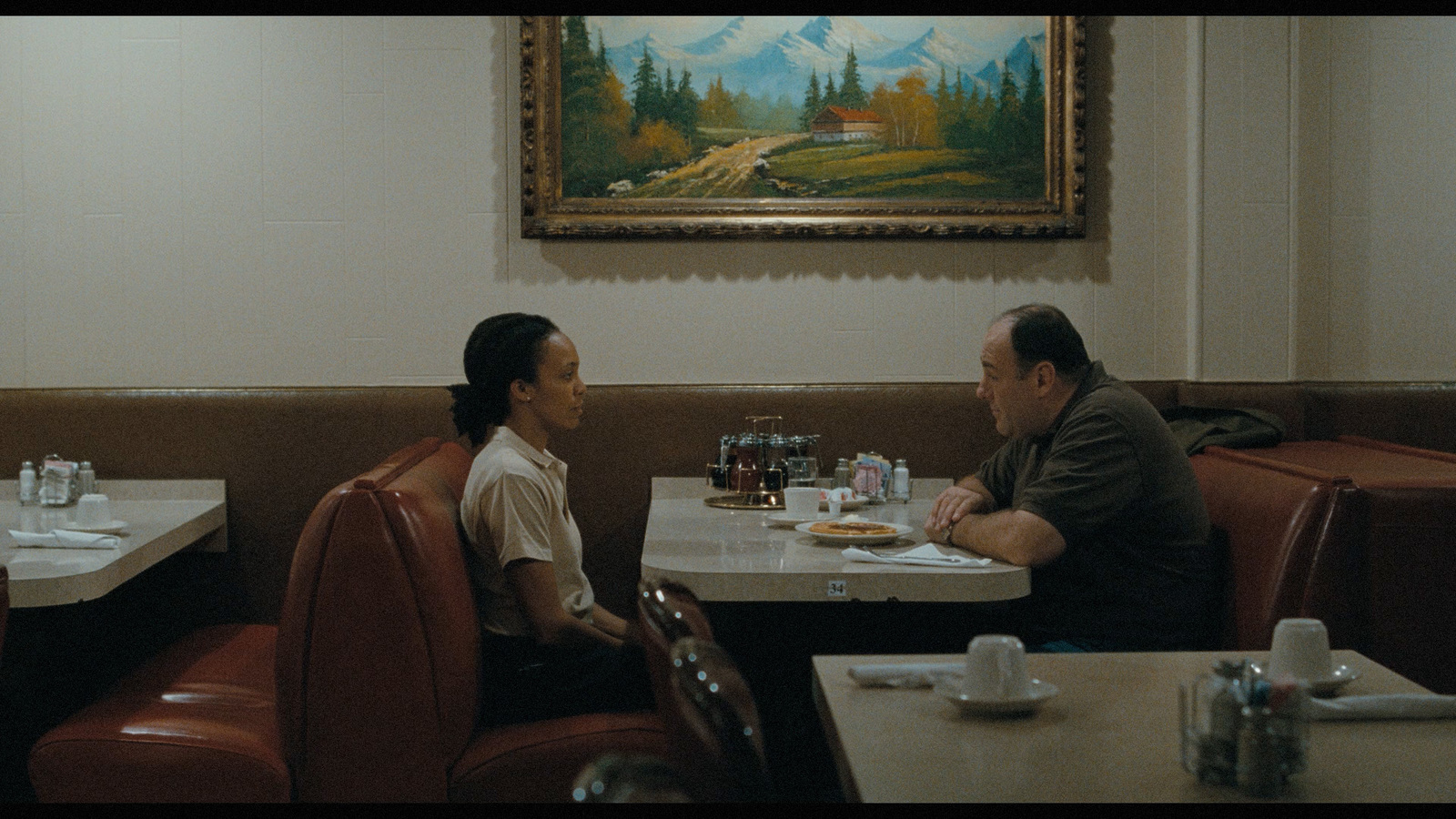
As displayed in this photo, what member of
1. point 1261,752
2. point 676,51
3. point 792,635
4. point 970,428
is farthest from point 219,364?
point 1261,752

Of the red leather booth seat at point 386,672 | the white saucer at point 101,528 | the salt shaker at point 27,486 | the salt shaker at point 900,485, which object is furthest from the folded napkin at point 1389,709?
the salt shaker at point 27,486

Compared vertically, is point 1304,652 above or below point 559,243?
below

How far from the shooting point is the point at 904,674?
1.43m

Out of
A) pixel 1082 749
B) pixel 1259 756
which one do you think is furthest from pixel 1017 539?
pixel 1259 756

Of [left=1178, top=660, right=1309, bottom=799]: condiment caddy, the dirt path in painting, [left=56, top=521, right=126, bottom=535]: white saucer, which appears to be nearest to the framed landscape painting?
the dirt path in painting

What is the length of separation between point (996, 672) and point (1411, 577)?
138 centimetres

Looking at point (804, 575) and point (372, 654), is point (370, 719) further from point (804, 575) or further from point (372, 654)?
point (804, 575)

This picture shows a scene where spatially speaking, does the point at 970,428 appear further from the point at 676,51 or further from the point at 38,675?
the point at 38,675

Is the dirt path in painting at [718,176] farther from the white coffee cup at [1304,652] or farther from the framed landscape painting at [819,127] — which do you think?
the white coffee cup at [1304,652]

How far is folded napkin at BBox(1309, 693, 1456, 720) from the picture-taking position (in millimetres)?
1262

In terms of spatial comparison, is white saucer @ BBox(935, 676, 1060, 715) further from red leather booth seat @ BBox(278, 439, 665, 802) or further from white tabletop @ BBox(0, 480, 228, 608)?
white tabletop @ BBox(0, 480, 228, 608)

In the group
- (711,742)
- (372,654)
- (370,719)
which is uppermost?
(711,742)

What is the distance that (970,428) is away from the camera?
361cm

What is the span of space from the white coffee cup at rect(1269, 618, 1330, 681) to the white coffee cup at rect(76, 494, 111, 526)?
2.55 m
